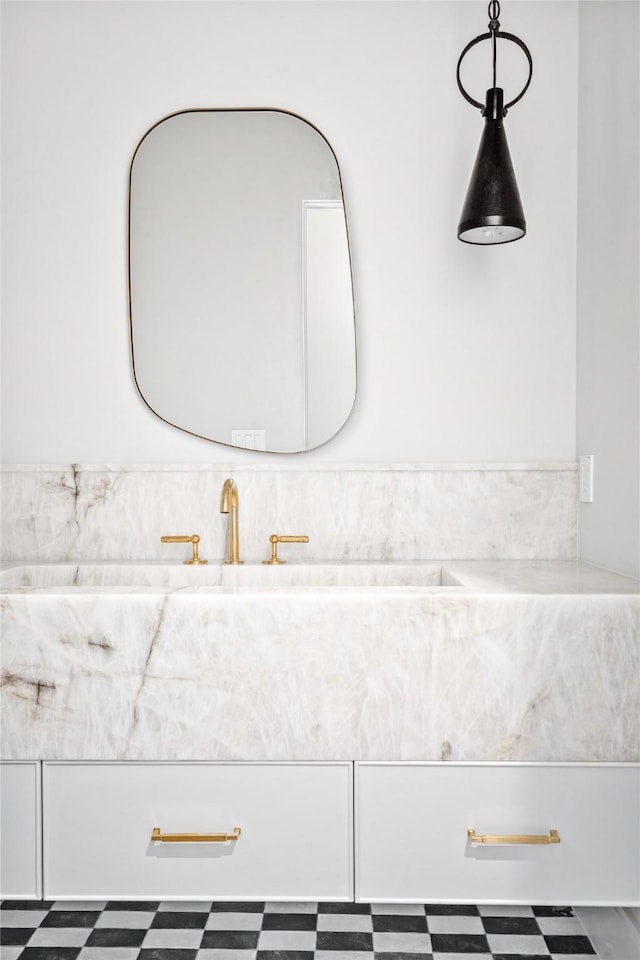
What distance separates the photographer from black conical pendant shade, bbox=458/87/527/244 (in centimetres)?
171

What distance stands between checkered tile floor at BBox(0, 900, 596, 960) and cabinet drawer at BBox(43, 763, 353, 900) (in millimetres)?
104

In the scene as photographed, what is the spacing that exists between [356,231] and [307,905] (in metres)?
1.60

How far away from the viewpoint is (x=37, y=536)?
2023 millimetres

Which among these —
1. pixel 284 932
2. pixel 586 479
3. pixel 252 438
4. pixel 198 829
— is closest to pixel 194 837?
pixel 198 829

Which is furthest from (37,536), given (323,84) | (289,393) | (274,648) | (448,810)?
(323,84)

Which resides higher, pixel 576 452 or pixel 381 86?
pixel 381 86

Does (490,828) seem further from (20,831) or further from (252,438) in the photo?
(252,438)

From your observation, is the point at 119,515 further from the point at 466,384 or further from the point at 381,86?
the point at 381,86

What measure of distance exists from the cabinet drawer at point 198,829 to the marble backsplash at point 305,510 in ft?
2.25

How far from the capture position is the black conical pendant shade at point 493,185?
1715mm

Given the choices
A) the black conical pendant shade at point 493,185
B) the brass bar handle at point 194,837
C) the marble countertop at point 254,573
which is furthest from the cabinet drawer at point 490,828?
the black conical pendant shade at point 493,185

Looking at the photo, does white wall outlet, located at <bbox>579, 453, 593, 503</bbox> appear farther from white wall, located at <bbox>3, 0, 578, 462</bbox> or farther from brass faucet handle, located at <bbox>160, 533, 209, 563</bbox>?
brass faucet handle, located at <bbox>160, 533, 209, 563</bbox>

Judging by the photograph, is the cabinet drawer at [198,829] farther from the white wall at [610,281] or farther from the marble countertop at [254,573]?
the white wall at [610,281]

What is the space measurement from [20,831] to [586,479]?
4.86 ft
